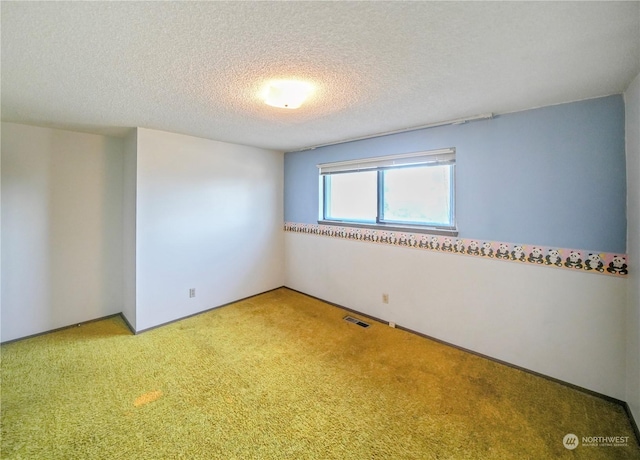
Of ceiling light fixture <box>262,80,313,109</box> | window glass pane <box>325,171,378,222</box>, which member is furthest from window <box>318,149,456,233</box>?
ceiling light fixture <box>262,80,313,109</box>

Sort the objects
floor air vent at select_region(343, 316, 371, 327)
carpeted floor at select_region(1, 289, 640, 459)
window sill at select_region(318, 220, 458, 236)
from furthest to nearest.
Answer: floor air vent at select_region(343, 316, 371, 327) < window sill at select_region(318, 220, 458, 236) < carpeted floor at select_region(1, 289, 640, 459)

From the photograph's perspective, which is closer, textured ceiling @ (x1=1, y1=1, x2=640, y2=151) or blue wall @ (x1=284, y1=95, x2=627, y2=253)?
textured ceiling @ (x1=1, y1=1, x2=640, y2=151)

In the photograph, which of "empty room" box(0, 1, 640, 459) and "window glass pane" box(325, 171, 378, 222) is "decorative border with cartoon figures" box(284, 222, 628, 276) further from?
"window glass pane" box(325, 171, 378, 222)

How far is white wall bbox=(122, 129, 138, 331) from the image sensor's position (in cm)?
293

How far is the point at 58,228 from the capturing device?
2977 mm

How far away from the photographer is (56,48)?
4.50 feet

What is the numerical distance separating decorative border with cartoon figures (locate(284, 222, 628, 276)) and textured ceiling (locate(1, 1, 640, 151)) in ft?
3.78

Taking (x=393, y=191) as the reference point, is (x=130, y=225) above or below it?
below

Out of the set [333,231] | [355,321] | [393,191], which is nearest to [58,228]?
[333,231]

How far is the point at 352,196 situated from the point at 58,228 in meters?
3.44

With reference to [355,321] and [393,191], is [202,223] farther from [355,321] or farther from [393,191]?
[393,191]

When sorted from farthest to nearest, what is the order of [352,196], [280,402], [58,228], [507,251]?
[352,196] → [58,228] → [507,251] → [280,402]

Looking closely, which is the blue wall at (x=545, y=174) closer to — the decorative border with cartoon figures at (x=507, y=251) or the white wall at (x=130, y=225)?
the decorative border with cartoon figures at (x=507, y=251)

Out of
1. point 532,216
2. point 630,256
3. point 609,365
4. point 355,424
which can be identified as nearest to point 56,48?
point 355,424
